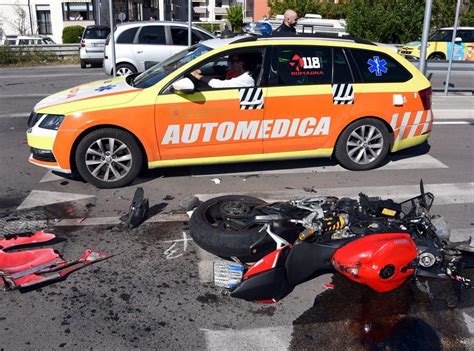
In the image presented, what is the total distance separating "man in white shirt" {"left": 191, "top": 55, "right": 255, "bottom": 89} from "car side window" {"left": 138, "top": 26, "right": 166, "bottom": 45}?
8.83 meters

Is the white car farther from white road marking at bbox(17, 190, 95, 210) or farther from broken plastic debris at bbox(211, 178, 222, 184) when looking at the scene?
white road marking at bbox(17, 190, 95, 210)

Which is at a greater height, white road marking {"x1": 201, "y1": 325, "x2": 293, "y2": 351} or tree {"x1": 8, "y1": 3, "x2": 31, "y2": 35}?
tree {"x1": 8, "y1": 3, "x2": 31, "y2": 35}

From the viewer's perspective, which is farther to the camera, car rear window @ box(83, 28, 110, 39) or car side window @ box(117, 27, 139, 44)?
car rear window @ box(83, 28, 110, 39)

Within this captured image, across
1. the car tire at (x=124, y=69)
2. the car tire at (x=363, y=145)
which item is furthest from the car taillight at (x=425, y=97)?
the car tire at (x=124, y=69)

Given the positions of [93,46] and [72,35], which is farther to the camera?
[72,35]

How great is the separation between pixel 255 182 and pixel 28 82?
39.8 feet

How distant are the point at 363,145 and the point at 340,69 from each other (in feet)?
3.43

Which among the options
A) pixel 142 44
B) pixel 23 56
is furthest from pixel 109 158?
pixel 23 56

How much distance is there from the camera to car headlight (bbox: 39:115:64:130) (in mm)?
5762

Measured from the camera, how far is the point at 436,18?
101ft

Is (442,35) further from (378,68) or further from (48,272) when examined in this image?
(48,272)

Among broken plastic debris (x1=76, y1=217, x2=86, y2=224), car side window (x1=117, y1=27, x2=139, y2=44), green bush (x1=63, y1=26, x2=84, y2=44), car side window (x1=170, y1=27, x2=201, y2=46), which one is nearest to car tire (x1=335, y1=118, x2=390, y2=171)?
broken plastic debris (x1=76, y1=217, x2=86, y2=224)

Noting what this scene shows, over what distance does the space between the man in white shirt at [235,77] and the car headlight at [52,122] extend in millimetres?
1603

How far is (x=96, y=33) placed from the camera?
2059 cm
